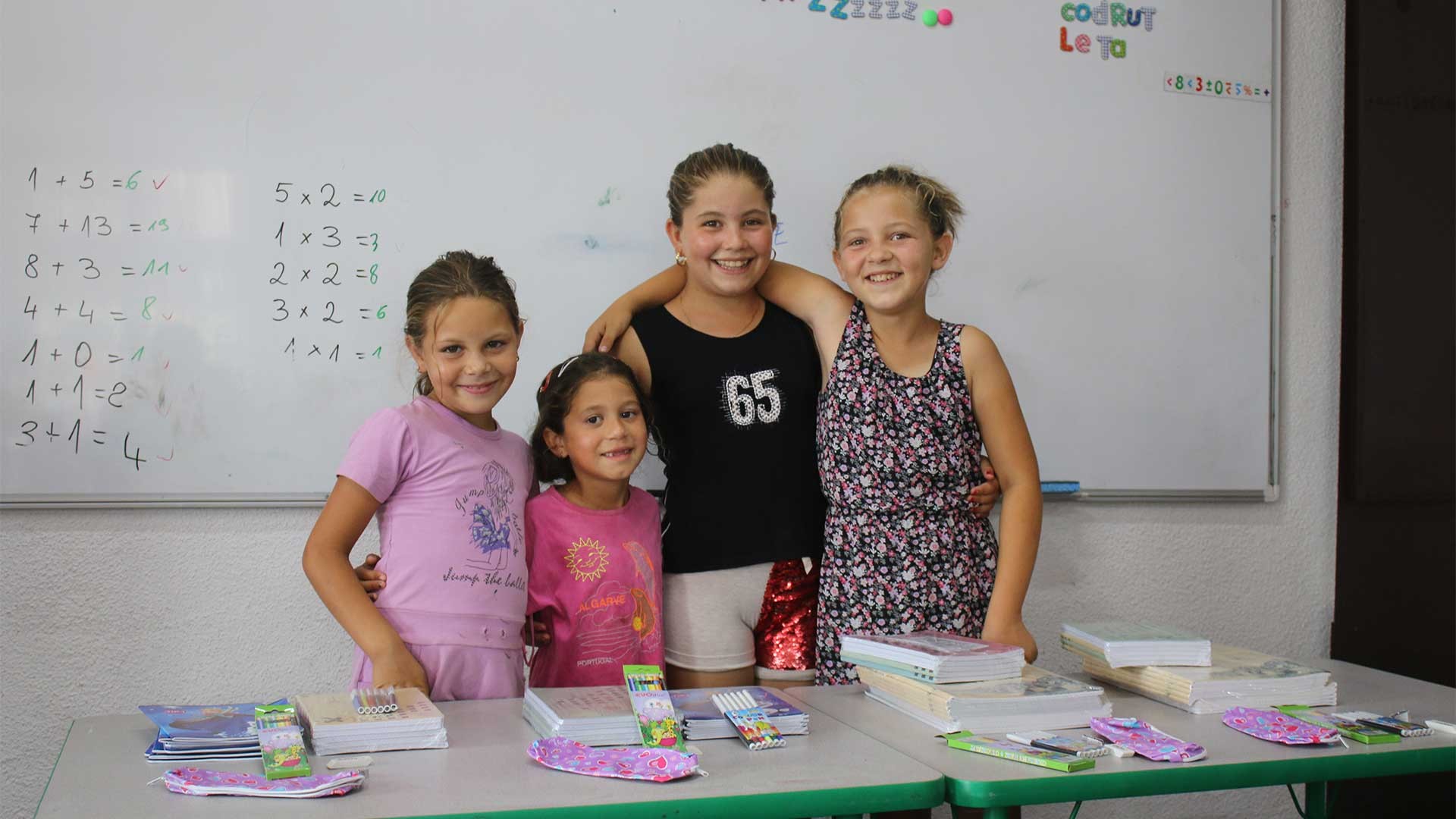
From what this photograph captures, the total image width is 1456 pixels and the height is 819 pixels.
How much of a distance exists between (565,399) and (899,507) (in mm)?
546

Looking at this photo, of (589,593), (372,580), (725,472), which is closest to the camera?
(372,580)

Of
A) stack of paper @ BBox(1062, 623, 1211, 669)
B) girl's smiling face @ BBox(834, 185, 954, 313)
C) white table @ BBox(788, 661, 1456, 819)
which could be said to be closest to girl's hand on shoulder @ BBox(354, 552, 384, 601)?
white table @ BBox(788, 661, 1456, 819)

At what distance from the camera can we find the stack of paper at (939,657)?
1475 mm

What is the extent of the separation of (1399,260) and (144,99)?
274 centimetres

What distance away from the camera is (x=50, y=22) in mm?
2172

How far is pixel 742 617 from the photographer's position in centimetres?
193

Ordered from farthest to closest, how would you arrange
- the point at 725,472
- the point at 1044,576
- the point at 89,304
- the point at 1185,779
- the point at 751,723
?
the point at 1044,576 → the point at 89,304 → the point at 725,472 → the point at 751,723 → the point at 1185,779

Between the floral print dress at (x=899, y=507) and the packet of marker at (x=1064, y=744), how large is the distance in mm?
456

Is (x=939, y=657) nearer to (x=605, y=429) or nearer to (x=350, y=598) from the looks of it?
(x=605, y=429)

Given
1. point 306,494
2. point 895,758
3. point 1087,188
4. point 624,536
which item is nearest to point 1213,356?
point 1087,188

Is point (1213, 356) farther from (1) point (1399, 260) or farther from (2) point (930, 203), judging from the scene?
(2) point (930, 203)

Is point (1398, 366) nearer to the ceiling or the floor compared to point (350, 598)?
nearer to the ceiling

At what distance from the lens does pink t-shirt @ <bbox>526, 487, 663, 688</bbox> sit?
180cm

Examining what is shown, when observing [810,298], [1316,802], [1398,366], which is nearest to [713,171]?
[810,298]
